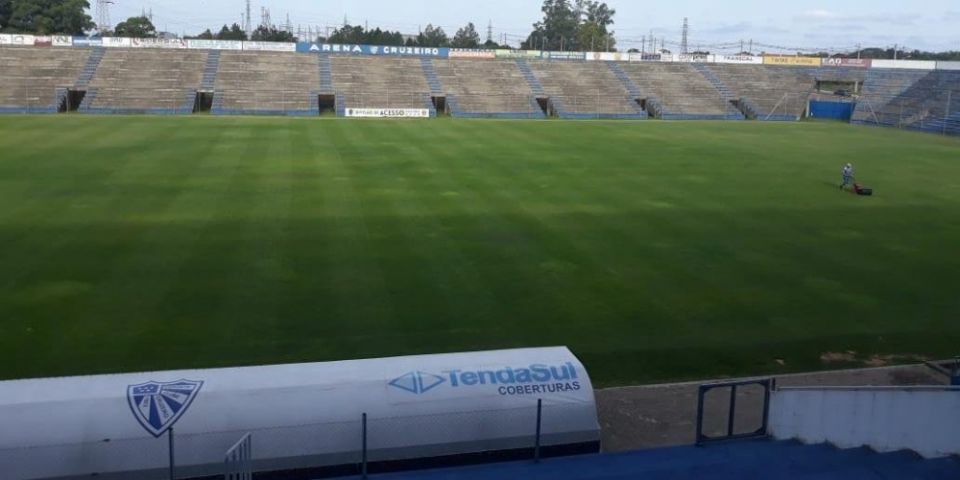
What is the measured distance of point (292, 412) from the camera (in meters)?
10.5

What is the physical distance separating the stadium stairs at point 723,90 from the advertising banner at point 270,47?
41.1 metres

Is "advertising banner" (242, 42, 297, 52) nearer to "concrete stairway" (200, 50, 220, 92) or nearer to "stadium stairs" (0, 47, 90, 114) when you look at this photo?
"concrete stairway" (200, 50, 220, 92)

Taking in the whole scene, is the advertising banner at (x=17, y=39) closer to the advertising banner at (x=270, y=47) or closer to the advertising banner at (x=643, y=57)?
the advertising banner at (x=270, y=47)

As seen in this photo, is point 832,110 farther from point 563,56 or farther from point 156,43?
point 156,43

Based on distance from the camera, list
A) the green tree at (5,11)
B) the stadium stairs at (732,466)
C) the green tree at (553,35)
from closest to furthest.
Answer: the stadium stairs at (732,466)
the green tree at (5,11)
the green tree at (553,35)

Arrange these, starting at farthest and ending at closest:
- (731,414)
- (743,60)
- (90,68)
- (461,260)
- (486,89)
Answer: (743,60) → (486,89) → (90,68) → (461,260) → (731,414)

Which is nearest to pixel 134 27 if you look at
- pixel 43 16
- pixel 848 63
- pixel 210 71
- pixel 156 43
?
pixel 43 16

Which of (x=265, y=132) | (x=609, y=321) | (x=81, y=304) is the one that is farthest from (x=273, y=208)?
(x=265, y=132)

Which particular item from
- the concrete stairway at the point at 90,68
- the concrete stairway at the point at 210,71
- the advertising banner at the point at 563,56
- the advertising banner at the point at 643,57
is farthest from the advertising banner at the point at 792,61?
the concrete stairway at the point at 90,68

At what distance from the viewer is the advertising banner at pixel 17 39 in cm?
7288

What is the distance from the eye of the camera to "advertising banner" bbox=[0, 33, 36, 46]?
239 ft

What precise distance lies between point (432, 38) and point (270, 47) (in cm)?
6269

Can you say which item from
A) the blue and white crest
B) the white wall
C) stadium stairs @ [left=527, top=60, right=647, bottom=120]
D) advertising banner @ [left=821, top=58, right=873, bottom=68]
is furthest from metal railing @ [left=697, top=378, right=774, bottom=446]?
advertising banner @ [left=821, top=58, right=873, bottom=68]

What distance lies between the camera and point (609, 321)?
17484mm
